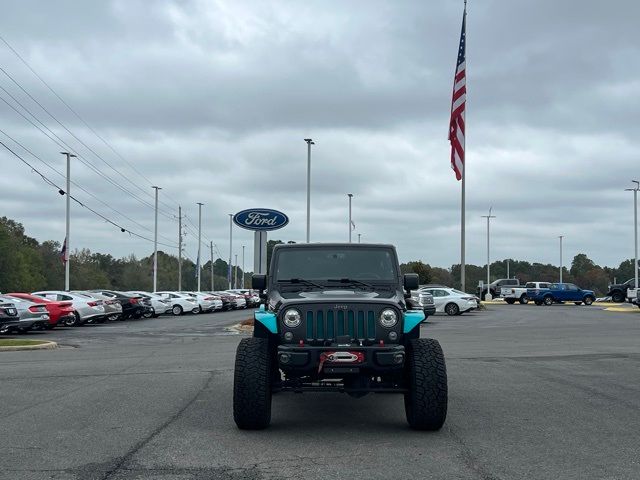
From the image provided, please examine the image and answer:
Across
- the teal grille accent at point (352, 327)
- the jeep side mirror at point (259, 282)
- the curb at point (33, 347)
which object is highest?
the jeep side mirror at point (259, 282)

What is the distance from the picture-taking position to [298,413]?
10.6m

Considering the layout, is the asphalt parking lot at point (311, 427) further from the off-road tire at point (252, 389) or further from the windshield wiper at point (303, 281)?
the windshield wiper at point (303, 281)

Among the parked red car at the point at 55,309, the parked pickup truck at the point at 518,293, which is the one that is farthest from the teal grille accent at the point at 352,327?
the parked pickup truck at the point at 518,293

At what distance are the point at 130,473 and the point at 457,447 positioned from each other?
10.6 feet

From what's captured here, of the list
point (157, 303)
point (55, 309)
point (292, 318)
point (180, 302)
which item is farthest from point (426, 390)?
point (180, 302)

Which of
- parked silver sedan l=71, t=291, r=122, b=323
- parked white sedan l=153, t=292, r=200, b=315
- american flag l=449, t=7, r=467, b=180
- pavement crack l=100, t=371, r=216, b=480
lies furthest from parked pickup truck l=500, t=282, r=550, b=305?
pavement crack l=100, t=371, r=216, b=480

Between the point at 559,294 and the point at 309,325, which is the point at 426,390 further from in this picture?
the point at 559,294

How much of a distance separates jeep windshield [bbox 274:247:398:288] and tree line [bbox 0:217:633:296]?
184 ft

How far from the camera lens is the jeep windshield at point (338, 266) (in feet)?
35.8

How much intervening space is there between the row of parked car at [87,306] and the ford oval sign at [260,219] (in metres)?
2.76

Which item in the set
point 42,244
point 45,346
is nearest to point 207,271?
point 42,244

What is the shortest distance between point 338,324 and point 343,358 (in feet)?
1.41

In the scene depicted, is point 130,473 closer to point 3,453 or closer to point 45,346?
point 3,453

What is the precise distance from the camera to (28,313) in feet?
91.6
